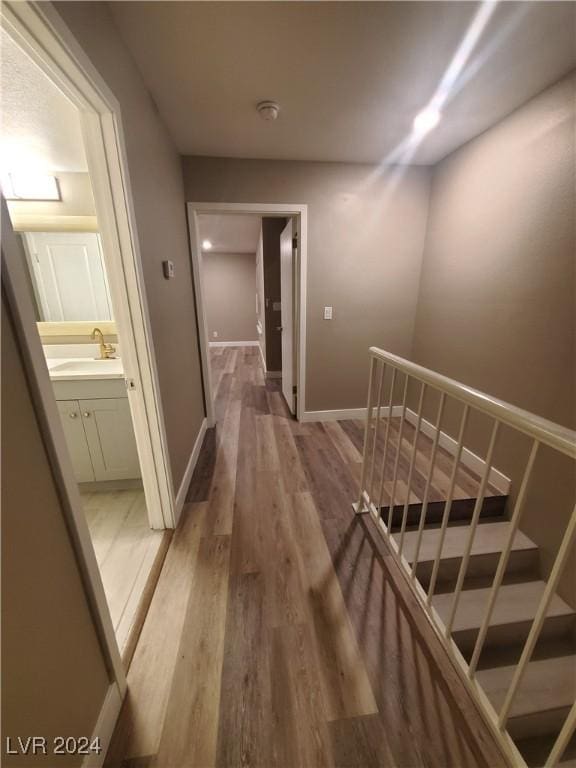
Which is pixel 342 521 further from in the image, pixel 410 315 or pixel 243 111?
pixel 243 111

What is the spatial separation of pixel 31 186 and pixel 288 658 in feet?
10.4

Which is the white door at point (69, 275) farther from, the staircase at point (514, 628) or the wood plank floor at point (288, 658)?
the staircase at point (514, 628)

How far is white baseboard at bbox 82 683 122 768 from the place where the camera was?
82 centimetres

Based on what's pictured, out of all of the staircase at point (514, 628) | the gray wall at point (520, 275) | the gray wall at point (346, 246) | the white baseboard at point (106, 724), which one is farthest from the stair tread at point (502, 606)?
the gray wall at point (346, 246)

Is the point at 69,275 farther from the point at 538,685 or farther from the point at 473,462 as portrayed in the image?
the point at 538,685

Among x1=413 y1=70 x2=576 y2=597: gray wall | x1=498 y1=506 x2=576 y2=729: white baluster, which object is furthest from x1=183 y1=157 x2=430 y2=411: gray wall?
x1=498 y1=506 x2=576 y2=729: white baluster

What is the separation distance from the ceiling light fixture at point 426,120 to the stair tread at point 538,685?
312 centimetres

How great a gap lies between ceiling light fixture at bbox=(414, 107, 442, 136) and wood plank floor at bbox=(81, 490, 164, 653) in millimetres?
3072

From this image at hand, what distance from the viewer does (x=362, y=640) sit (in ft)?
3.83

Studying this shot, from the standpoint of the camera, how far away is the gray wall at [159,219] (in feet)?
3.53

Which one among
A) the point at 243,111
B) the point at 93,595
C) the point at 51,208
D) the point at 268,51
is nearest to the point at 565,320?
the point at 268,51

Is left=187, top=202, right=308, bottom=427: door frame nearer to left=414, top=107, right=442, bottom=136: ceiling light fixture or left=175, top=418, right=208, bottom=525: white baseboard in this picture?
left=175, top=418, right=208, bottom=525: white baseboard

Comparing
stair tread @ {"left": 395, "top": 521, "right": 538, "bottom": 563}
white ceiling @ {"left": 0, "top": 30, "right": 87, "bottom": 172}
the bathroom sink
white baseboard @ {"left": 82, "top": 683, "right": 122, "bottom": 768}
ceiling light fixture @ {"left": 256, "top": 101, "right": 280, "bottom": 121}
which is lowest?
stair tread @ {"left": 395, "top": 521, "right": 538, "bottom": 563}

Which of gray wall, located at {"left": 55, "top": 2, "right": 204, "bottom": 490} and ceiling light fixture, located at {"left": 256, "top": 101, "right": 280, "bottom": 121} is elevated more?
ceiling light fixture, located at {"left": 256, "top": 101, "right": 280, "bottom": 121}
